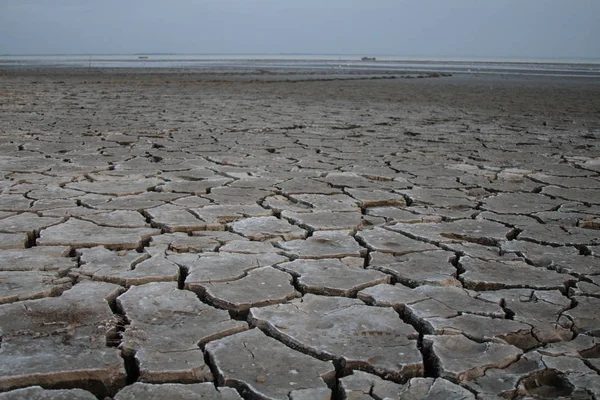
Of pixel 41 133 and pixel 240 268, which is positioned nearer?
pixel 240 268

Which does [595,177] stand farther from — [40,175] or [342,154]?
[40,175]

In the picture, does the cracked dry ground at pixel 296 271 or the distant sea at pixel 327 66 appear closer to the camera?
the cracked dry ground at pixel 296 271

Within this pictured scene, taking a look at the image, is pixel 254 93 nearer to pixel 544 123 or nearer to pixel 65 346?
pixel 544 123

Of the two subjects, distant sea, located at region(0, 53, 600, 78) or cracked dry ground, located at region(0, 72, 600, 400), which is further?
distant sea, located at region(0, 53, 600, 78)

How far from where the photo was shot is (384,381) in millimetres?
1763

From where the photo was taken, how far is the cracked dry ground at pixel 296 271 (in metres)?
1.79

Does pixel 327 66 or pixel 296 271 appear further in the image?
pixel 327 66

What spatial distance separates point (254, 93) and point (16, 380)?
11.7 meters

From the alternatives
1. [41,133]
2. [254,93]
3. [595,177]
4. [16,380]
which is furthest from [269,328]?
[254,93]

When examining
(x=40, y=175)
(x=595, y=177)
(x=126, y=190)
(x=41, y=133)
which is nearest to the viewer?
(x=126, y=190)

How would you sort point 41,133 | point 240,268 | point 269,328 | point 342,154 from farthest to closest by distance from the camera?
1. point 41,133
2. point 342,154
3. point 240,268
4. point 269,328

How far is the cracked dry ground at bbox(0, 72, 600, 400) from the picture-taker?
179 centimetres

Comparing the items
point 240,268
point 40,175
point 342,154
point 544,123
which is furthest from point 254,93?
point 240,268

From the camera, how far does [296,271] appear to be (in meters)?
2.60
